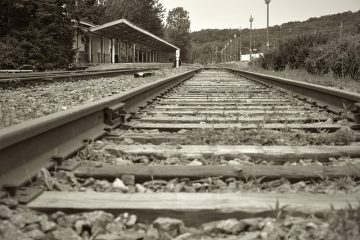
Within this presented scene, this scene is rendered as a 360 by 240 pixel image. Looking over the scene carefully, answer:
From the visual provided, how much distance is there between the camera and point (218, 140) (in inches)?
130

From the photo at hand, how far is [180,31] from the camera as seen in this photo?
403ft

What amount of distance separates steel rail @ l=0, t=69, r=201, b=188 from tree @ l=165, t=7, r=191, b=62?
109371 mm

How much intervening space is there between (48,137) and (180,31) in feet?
403

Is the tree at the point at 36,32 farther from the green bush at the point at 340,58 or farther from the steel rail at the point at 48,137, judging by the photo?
the steel rail at the point at 48,137

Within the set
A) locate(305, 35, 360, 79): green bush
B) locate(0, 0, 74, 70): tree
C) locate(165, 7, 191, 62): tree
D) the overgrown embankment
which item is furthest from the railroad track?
locate(165, 7, 191, 62): tree

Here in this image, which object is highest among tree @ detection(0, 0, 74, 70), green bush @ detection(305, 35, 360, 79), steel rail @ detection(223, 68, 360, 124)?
tree @ detection(0, 0, 74, 70)

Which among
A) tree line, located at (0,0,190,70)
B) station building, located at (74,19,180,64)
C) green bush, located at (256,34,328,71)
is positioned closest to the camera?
green bush, located at (256,34,328,71)

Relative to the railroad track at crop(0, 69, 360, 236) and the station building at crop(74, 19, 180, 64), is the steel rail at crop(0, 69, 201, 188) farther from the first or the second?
the station building at crop(74, 19, 180, 64)

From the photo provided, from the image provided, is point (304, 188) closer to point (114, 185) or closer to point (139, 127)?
point (114, 185)

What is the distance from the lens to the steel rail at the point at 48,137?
6.83 ft

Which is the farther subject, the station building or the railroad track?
the station building

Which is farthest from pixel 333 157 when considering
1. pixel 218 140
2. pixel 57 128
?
pixel 57 128

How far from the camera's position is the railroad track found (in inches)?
72.6

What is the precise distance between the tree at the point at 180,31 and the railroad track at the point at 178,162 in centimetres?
10913
